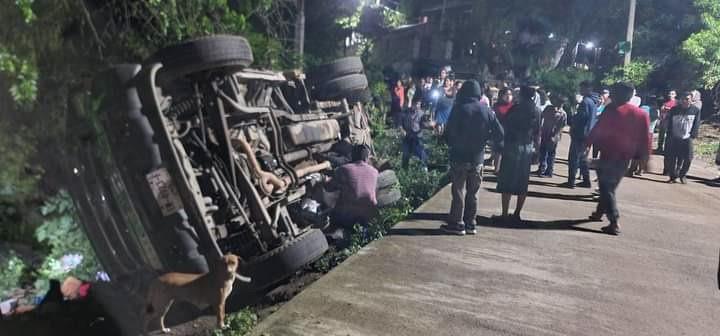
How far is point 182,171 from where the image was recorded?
4383 millimetres

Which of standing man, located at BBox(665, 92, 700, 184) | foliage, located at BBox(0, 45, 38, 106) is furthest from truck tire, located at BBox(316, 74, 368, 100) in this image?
standing man, located at BBox(665, 92, 700, 184)

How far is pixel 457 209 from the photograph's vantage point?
20.7 feet

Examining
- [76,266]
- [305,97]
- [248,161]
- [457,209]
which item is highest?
[305,97]

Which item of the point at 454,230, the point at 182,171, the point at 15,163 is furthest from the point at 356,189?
the point at 15,163

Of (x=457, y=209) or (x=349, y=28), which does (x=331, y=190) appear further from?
(x=349, y=28)

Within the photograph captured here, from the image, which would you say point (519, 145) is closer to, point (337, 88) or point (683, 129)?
point (337, 88)

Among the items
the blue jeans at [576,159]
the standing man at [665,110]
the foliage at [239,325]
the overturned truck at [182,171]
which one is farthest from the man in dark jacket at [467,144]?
the standing man at [665,110]

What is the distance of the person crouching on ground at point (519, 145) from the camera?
6.77 m

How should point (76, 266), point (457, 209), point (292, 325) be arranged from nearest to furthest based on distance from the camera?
1. point (292, 325)
2. point (76, 266)
3. point (457, 209)

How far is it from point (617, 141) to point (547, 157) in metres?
3.66

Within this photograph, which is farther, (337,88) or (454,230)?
(337,88)

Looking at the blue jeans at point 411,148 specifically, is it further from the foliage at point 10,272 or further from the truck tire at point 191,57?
the foliage at point 10,272

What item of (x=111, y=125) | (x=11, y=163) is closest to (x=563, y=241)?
(x=111, y=125)

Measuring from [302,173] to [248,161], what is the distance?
1.21 meters
